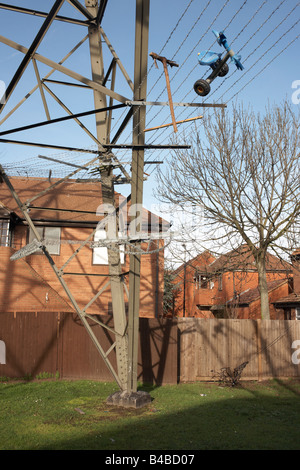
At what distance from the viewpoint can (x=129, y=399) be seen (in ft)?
38.4

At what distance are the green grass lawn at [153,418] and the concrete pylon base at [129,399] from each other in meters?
0.18

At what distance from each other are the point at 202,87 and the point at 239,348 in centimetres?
1137

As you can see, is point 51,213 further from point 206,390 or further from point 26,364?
point 206,390

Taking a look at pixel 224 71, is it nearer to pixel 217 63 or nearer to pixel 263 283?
pixel 217 63

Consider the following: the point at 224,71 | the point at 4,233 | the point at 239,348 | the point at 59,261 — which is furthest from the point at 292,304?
the point at 224,71

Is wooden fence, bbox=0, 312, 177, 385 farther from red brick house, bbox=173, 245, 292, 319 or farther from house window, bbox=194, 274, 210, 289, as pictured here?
red brick house, bbox=173, 245, 292, 319

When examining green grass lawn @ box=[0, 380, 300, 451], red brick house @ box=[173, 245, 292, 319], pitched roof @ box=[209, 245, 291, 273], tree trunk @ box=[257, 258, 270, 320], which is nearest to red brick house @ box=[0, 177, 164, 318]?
pitched roof @ box=[209, 245, 291, 273]

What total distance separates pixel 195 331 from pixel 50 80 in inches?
380

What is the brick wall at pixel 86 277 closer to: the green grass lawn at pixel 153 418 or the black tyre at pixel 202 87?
the green grass lawn at pixel 153 418

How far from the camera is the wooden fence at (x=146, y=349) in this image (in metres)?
15.9

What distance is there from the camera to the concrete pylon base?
38.2 feet

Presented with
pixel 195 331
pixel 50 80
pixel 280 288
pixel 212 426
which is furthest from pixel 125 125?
pixel 280 288
